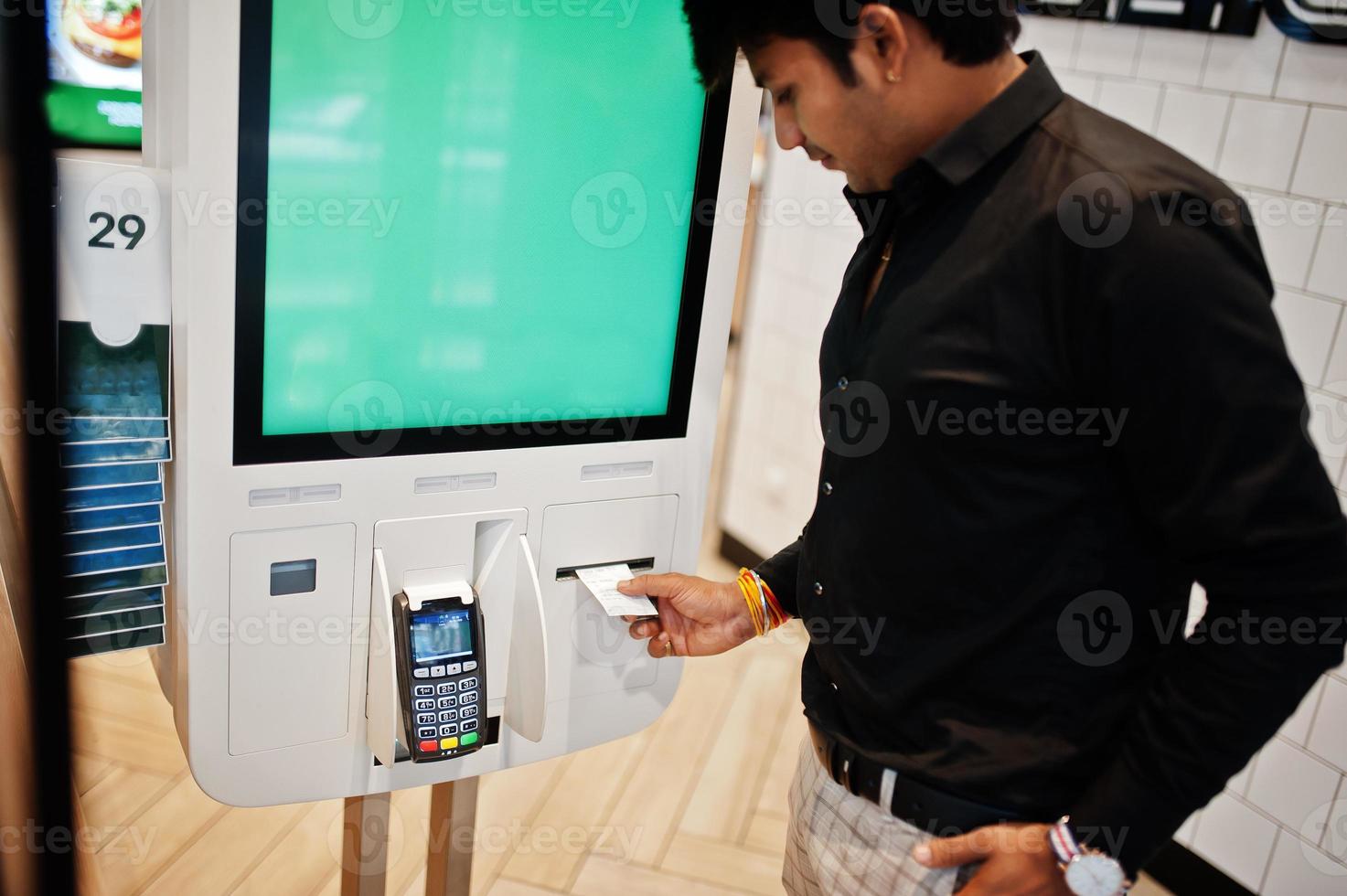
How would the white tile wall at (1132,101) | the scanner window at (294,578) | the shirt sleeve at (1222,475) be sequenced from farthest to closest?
1. the white tile wall at (1132,101)
2. the scanner window at (294,578)
3. the shirt sleeve at (1222,475)

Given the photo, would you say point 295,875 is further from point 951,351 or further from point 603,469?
point 951,351

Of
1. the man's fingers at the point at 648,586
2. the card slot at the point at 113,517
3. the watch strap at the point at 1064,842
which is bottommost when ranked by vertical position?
the watch strap at the point at 1064,842

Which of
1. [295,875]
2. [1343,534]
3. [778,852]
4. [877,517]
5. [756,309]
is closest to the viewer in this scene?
[1343,534]

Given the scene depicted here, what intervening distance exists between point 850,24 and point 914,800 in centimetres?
68

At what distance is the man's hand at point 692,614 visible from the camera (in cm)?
127

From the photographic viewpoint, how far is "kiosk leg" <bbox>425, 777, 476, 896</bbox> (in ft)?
4.31

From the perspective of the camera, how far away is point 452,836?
1.33 meters

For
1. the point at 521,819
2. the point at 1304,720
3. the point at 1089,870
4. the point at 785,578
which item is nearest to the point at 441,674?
the point at 785,578

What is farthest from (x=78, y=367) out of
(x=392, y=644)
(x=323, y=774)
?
(x=323, y=774)

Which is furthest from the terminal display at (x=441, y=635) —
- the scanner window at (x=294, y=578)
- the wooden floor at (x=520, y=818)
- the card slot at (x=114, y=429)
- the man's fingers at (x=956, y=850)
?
the wooden floor at (x=520, y=818)

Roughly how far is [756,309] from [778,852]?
5.49 ft

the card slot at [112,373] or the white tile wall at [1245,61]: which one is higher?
the white tile wall at [1245,61]

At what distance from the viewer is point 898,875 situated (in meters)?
1.01

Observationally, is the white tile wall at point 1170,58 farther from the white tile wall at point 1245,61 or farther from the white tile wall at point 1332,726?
the white tile wall at point 1332,726
